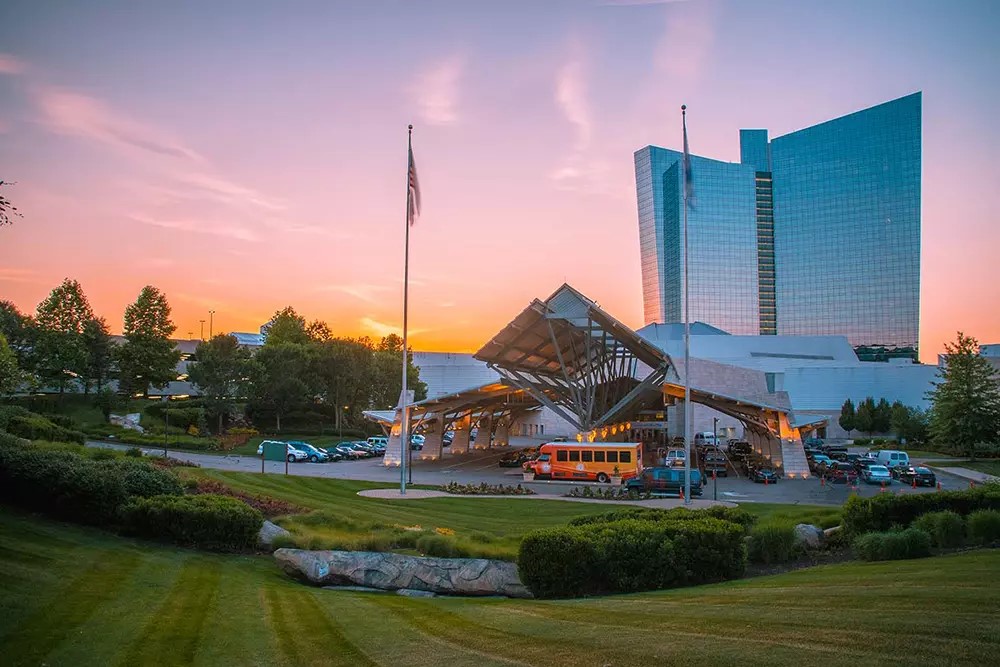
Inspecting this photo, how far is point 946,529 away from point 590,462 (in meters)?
29.9

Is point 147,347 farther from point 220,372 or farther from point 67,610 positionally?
point 67,610

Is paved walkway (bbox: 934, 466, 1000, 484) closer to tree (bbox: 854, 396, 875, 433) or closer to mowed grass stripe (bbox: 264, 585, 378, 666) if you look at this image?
tree (bbox: 854, 396, 875, 433)

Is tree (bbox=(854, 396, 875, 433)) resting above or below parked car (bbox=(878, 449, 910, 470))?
above

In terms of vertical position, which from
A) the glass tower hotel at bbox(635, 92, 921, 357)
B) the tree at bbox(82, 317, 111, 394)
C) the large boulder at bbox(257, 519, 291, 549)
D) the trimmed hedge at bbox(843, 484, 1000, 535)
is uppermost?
the glass tower hotel at bbox(635, 92, 921, 357)

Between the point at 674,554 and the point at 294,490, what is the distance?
2197cm

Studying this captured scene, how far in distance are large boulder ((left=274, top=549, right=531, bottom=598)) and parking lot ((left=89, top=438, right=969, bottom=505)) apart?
22143mm

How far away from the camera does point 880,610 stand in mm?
8906

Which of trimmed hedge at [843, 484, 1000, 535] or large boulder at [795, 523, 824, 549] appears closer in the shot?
trimmed hedge at [843, 484, 1000, 535]

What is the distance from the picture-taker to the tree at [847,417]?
3684 inches

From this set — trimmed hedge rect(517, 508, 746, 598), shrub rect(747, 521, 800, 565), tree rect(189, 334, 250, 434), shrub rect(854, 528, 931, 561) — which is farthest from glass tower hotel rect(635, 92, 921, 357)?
trimmed hedge rect(517, 508, 746, 598)

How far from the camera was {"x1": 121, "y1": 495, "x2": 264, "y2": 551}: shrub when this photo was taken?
15758mm

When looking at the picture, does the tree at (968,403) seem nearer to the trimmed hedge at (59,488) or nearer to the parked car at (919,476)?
the parked car at (919,476)

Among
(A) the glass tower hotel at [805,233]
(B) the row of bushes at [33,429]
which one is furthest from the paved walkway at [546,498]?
(A) the glass tower hotel at [805,233]

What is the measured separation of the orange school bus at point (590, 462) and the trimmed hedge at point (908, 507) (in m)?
27.1
